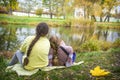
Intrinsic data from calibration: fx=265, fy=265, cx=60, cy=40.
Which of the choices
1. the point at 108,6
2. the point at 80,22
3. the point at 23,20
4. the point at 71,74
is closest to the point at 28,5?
the point at 23,20

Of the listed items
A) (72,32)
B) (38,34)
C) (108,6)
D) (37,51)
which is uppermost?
(108,6)

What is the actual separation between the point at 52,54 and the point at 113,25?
8393 mm

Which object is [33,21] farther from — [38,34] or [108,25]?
[38,34]

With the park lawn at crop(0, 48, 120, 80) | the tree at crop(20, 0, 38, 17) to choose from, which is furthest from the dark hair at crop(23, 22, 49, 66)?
the tree at crop(20, 0, 38, 17)

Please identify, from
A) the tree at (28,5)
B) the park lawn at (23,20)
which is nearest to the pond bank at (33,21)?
the park lawn at (23,20)

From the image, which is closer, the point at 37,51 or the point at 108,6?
the point at 37,51

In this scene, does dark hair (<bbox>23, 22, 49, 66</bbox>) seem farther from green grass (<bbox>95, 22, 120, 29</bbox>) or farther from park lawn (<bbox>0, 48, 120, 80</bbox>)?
green grass (<bbox>95, 22, 120, 29</bbox>)

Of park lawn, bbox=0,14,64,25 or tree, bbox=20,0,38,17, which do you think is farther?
tree, bbox=20,0,38,17

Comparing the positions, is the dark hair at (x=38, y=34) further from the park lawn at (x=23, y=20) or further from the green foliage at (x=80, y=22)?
the green foliage at (x=80, y=22)

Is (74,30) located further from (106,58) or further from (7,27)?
(106,58)

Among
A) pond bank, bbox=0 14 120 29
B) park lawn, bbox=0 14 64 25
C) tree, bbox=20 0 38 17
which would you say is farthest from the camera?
tree, bbox=20 0 38 17

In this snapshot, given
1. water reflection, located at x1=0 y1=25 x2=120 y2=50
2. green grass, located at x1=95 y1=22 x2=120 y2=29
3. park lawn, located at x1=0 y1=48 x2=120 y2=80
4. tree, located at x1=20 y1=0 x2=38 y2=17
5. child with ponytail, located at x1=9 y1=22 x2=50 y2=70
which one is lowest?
water reflection, located at x1=0 y1=25 x2=120 y2=50

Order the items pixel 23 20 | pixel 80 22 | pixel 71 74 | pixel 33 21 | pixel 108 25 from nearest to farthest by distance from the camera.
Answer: pixel 71 74, pixel 108 25, pixel 33 21, pixel 23 20, pixel 80 22

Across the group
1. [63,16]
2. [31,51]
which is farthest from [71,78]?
[63,16]
